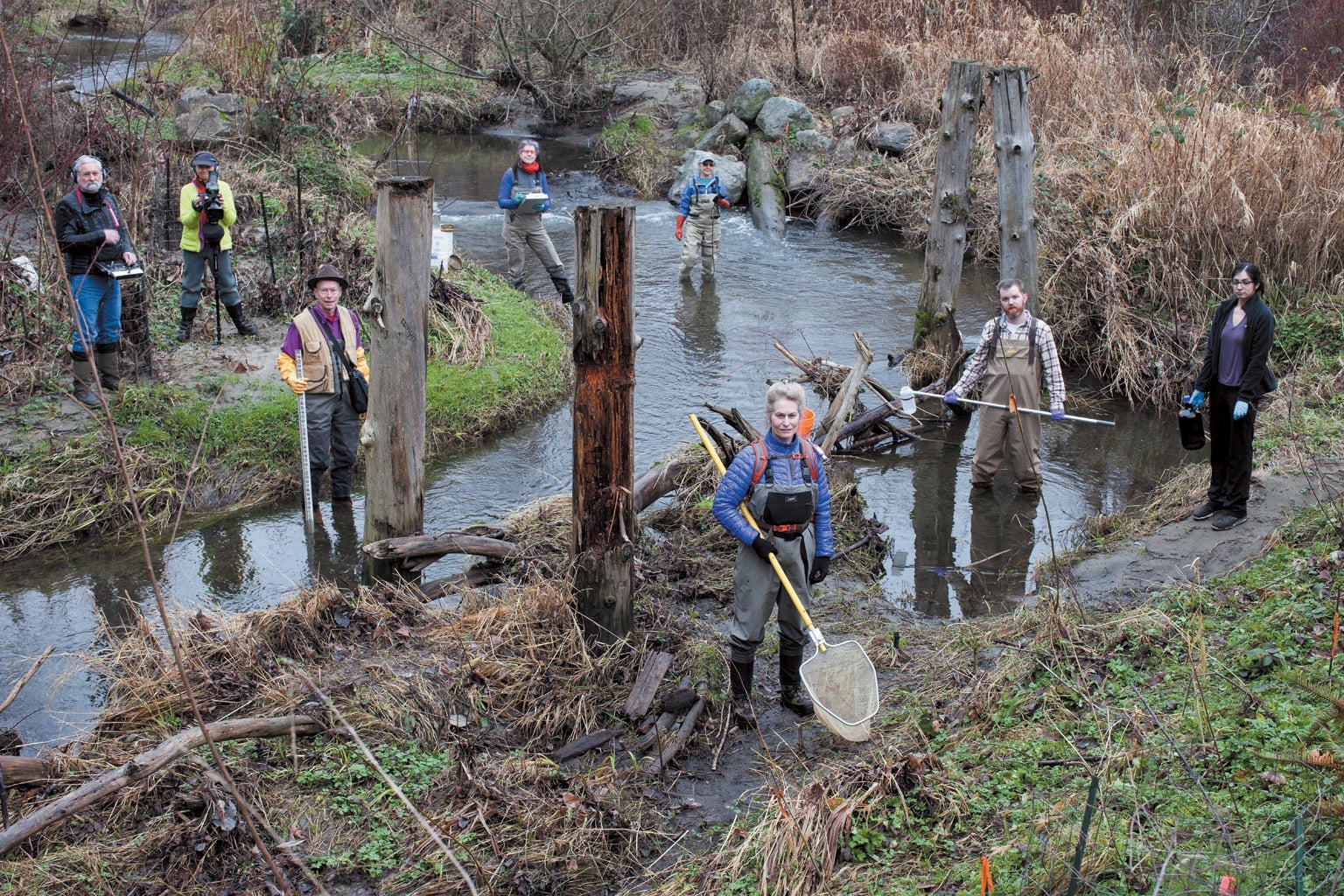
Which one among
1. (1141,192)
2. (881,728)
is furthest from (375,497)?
(1141,192)

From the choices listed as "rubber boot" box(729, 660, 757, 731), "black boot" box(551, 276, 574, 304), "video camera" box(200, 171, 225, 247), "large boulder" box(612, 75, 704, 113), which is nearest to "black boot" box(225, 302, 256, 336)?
"video camera" box(200, 171, 225, 247)

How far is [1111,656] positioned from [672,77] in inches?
803

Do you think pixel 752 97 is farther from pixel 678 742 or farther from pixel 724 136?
pixel 678 742

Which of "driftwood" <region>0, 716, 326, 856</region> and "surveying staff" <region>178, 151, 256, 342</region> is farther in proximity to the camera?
"surveying staff" <region>178, 151, 256, 342</region>

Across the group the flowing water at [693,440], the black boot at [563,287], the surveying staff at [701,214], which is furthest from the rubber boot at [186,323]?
the surveying staff at [701,214]

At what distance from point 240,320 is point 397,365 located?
4760 millimetres

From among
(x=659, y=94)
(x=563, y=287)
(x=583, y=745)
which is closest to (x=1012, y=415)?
(x=583, y=745)

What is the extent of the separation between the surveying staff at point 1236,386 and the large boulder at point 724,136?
1357 cm

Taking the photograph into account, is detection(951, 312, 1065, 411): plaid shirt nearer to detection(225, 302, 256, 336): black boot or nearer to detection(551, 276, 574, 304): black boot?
detection(551, 276, 574, 304): black boot

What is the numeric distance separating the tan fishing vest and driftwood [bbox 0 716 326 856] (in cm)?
335

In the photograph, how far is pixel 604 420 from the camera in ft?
17.9

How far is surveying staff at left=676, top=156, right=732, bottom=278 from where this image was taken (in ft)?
45.7

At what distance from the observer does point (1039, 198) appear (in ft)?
40.8

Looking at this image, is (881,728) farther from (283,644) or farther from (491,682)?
(283,644)
